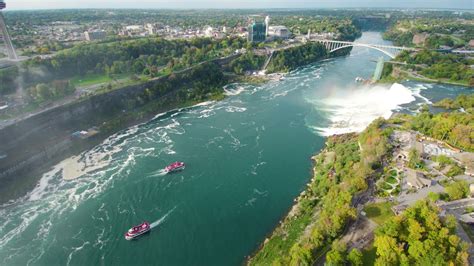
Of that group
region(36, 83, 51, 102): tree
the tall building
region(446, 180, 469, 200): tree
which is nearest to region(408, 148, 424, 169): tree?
region(446, 180, 469, 200): tree

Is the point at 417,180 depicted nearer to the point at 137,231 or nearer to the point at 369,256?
the point at 369,256

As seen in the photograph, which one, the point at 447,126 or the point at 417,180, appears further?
the point at 447,126

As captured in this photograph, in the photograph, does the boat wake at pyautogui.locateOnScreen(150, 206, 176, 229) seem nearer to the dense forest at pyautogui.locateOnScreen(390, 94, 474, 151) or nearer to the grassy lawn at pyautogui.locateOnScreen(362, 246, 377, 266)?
the grassy lawn at pyautogui.locateOnScreen(362, 246, 377, 266)

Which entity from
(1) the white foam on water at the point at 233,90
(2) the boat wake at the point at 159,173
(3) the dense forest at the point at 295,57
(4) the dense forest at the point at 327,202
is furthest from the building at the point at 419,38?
(2) the boat wake at the point at 159,173

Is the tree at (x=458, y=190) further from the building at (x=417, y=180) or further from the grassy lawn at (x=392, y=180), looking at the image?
the grassy lawn at (x=392, y=180)

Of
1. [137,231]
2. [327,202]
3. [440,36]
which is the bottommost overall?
[137,231]

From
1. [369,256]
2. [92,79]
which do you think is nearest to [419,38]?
[92,79]
